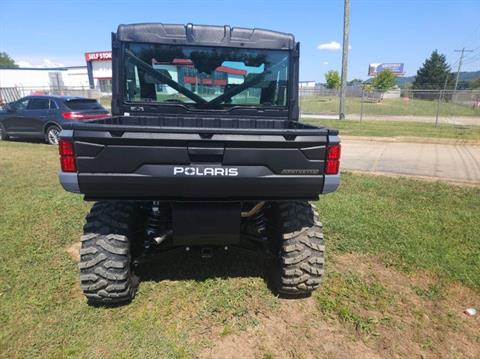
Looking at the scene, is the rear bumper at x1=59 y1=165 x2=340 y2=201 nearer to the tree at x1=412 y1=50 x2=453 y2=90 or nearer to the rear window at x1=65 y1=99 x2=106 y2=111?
the rear window at x1=65 y1=99 x2=106 y2=111

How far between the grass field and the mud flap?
28.0 inches

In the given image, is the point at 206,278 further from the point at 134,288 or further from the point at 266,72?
the point at 266,72

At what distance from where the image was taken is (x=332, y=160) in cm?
254

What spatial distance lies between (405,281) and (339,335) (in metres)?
1.15

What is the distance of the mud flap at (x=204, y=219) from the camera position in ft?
8.73

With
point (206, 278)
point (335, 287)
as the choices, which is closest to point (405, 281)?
point (335, 287)

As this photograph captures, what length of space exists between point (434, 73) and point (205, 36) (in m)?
73.0

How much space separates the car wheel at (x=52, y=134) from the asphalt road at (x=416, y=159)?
28.9ft

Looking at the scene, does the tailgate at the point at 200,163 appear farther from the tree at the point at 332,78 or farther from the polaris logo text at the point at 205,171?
the tree at the point at 332,78

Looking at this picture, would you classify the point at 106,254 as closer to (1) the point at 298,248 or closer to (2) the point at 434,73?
(1) the point at 298,248

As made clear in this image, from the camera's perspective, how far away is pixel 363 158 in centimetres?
973

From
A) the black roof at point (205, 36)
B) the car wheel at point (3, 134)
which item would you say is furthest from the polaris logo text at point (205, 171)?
the car wheel at point (3, 134)

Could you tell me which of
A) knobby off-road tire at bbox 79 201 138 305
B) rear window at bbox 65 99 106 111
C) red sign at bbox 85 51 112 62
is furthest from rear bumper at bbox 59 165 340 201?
red sign at bbox 85 51 112 62

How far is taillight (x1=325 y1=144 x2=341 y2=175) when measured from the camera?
2.52 m
